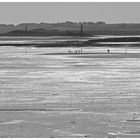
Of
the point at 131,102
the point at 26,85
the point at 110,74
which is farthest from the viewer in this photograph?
the point at 110,74

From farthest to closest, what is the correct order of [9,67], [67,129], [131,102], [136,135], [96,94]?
[9,67]
[96,94]
[131,102]
[67,129]
[136,135]

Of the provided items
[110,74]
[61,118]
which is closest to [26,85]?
[110,74]

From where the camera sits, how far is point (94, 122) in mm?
16031

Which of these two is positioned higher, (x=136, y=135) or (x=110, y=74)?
(x=110, y=74)

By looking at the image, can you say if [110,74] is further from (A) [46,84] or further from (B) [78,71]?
(A) [46,84]

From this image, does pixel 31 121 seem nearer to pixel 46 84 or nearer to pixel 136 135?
pixel 136 135

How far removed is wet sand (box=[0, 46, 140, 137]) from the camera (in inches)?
593

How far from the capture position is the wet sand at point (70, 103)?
593 inches

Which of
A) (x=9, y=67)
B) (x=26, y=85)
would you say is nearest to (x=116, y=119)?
(x=26, y=85)

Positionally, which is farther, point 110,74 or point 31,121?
point 110,74

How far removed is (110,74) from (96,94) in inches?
313

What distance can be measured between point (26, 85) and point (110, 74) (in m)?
6.10

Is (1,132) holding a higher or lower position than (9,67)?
lower

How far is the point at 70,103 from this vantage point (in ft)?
63.9
